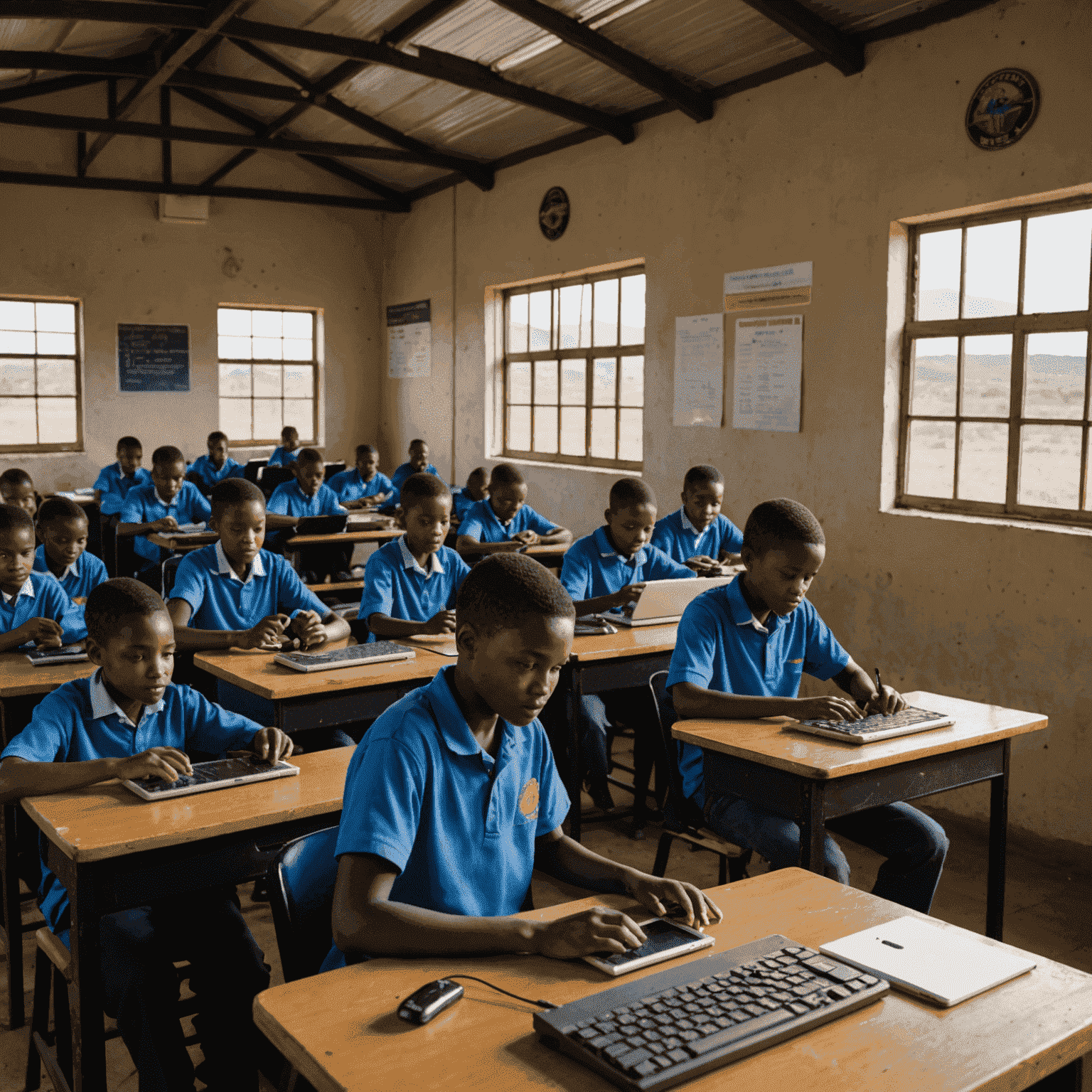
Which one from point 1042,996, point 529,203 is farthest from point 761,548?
point 529,203

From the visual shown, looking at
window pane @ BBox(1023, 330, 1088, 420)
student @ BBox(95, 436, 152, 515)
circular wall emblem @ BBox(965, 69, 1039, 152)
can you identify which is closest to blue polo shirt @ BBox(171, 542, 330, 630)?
window pane @ BBox(1023, 330, 1088, 420)

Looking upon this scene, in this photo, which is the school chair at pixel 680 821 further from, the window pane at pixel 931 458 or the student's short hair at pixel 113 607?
the window pane at pixel 931 458

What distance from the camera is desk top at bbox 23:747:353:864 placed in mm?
1689

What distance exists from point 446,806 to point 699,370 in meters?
4.25

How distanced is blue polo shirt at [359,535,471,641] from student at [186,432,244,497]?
4.60m

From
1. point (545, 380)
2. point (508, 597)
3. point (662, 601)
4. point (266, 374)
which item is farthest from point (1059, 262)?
point (266, 374)

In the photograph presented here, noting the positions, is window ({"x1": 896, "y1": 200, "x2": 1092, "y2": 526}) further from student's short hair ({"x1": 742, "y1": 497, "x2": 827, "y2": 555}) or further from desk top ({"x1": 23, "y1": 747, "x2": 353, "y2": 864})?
desk top ({"x1": 23, "y1": 747, "x2": 353, "y2": 864})

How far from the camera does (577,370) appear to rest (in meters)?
6.69

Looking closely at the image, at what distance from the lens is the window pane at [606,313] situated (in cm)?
630

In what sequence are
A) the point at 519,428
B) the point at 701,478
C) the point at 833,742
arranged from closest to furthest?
1. the point at 833,742
2. the point at 701,478
3. the point at 519,428

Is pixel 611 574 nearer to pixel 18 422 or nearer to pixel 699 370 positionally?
pixel 699 370

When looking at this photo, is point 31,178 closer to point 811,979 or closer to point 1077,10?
point 1077,10

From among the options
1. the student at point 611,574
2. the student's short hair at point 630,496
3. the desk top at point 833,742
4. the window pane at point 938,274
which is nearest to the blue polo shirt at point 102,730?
the desk top at point 833,742

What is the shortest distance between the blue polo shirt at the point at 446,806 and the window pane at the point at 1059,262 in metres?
3.03
